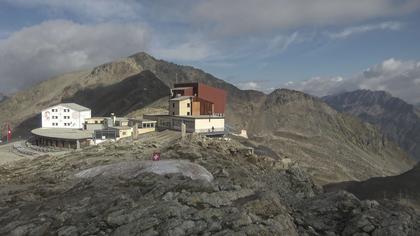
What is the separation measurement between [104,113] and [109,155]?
131769mm

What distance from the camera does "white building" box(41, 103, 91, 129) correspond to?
8806 cm

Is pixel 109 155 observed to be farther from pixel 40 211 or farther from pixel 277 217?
pixel 277 217

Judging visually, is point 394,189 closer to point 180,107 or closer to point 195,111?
point 195,111

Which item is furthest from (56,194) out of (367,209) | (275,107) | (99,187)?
(275,107)

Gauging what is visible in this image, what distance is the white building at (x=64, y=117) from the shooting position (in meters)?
88.1

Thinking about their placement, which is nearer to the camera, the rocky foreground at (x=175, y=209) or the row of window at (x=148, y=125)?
the rocky foreground at (x=175, y=209)

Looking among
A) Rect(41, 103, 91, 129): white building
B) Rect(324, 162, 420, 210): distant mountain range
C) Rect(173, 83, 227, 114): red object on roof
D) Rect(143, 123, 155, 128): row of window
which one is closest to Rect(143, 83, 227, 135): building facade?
Rect(173, 83, 227, 114): red object on roof

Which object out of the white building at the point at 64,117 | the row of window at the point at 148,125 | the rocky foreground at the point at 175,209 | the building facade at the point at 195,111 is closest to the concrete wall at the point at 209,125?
the building facade at the point at 195,111

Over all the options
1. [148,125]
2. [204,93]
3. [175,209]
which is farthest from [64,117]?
[175,209]

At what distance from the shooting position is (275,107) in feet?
648

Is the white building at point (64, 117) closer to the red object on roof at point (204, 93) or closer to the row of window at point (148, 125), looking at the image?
the row of window at point (148, 125)

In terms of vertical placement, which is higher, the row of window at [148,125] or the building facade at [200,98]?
the building facade at [200,98]

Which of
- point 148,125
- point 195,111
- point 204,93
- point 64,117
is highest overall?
point 204,93

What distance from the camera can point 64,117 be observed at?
3469 inches
